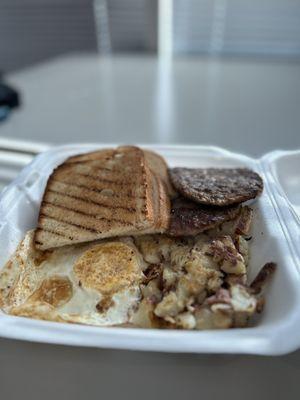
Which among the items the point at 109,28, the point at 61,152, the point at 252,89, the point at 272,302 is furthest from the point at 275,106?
the point at 109,28

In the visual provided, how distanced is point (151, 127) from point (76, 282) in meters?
1.13

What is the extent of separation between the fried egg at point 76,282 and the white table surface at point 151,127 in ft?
0.29

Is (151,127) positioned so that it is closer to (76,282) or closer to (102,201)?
(102,201)

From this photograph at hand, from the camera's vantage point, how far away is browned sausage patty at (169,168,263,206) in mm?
912

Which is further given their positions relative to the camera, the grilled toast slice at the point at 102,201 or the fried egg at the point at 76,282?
the grilled toast slice at the point at 102,201

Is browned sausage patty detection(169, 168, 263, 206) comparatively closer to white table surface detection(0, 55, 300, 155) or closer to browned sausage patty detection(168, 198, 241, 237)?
browned sausage patty detection(168, 198, 241, 237)

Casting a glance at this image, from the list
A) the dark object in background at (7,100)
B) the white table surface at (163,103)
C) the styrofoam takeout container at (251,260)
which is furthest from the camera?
the dark object in background at (7,100)

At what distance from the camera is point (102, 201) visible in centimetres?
95

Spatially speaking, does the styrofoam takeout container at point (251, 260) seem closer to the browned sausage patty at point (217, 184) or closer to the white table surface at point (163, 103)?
the browned sausage patty at point (217, 184)

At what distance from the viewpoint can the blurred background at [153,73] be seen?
5.83ft

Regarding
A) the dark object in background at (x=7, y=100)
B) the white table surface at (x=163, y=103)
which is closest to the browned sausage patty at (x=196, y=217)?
the white table surface at (x=163, y=103)

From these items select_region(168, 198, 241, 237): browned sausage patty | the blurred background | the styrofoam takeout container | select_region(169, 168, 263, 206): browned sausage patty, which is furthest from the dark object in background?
select_region(168, 198, 241, 237): browned sausage patty

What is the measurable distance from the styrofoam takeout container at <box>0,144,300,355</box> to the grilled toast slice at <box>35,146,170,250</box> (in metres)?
0.07

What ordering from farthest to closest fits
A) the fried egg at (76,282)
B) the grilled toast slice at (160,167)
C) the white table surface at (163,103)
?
1. the white table surface at (163,103)
2. the grilled toast slice at (160,167)
3. the fried egg at (76,282)
